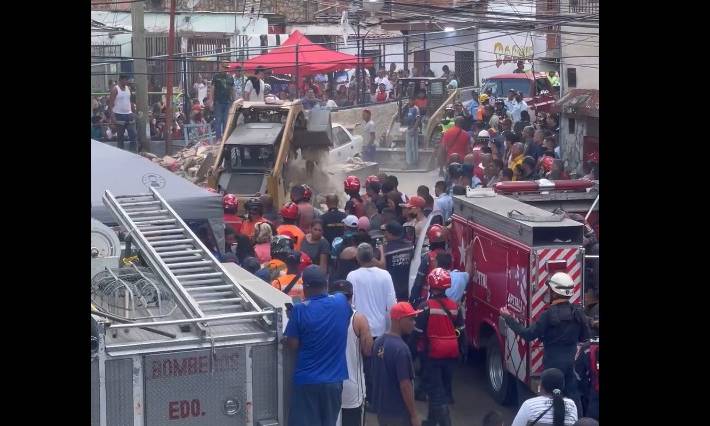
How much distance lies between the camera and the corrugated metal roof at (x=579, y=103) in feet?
74.5

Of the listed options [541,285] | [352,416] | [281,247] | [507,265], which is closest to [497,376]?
[507,265]

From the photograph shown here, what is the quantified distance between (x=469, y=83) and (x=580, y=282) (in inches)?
1314

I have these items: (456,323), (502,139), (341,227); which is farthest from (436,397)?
(502,139)

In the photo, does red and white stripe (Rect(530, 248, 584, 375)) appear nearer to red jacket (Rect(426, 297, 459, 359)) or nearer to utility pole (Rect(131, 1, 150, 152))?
red jacket (Rect(426, 297, 459, 359))

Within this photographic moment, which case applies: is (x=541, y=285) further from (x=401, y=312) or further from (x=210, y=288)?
(x=210, y=288)

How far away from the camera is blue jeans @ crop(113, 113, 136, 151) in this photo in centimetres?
2612

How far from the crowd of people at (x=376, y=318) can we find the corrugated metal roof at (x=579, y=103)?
10.3 metres

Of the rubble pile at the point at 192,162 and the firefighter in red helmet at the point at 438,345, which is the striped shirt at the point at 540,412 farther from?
the rubble pile at the point at 192,162

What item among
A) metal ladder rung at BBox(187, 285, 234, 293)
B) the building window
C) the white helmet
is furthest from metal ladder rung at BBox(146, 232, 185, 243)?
the building window

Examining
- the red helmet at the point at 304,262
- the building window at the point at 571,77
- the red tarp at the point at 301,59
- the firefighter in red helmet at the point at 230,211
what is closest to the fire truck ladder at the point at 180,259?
the red helmet at the point at 304,262

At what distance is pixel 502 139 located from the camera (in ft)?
77.9

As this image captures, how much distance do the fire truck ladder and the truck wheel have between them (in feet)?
11.1
